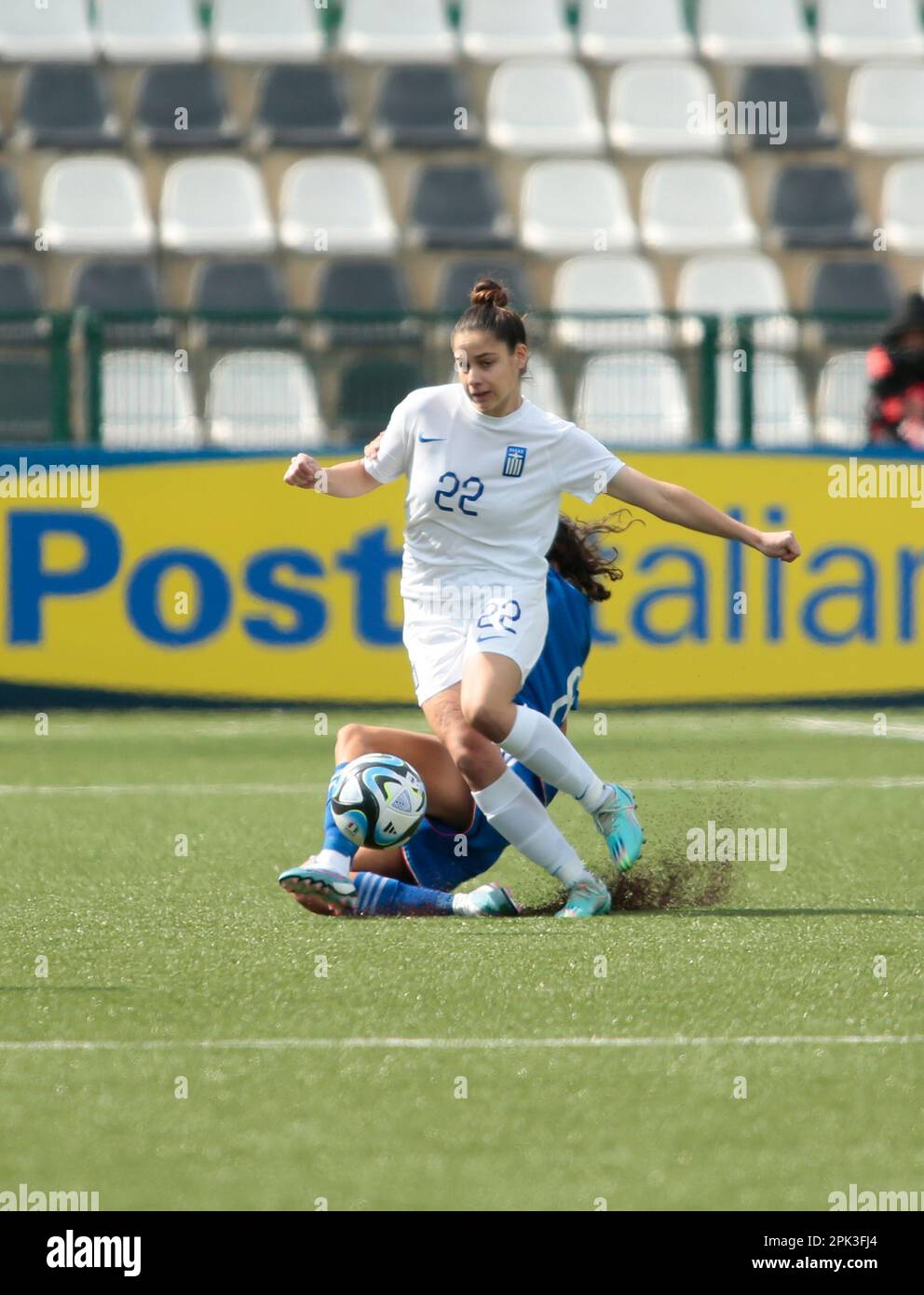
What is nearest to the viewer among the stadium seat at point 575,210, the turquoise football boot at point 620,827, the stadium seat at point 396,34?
the turquoise football boot at point 620,827

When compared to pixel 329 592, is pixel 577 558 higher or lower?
higher

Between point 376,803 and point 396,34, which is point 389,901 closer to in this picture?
point 376,803

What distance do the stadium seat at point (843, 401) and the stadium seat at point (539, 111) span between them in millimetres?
5611

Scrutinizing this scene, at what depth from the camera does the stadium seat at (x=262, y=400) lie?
45.0ft

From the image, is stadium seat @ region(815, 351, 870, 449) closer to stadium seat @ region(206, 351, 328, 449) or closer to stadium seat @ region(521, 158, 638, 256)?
stadium seat @ region(206, 351, 328, 449)

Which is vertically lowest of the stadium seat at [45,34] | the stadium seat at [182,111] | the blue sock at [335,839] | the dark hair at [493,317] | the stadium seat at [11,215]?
the blue sock at [335,839]

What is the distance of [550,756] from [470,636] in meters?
0.41

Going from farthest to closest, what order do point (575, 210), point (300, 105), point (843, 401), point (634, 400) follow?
point (300, 105), point (575, 210), point (843, 401), point (634, 400)

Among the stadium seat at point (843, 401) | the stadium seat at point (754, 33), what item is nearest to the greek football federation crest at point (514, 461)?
the stadium seat at point (843, 401)

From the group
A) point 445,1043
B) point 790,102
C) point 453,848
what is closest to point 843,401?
point 790,102

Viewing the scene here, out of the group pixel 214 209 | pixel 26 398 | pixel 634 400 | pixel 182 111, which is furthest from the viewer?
pixel 182 111

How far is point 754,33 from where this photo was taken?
66.5 feet

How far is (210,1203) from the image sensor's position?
11.9 feet

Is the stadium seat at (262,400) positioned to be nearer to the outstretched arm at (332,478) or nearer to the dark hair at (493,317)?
the outstretched arm at (332,478)
